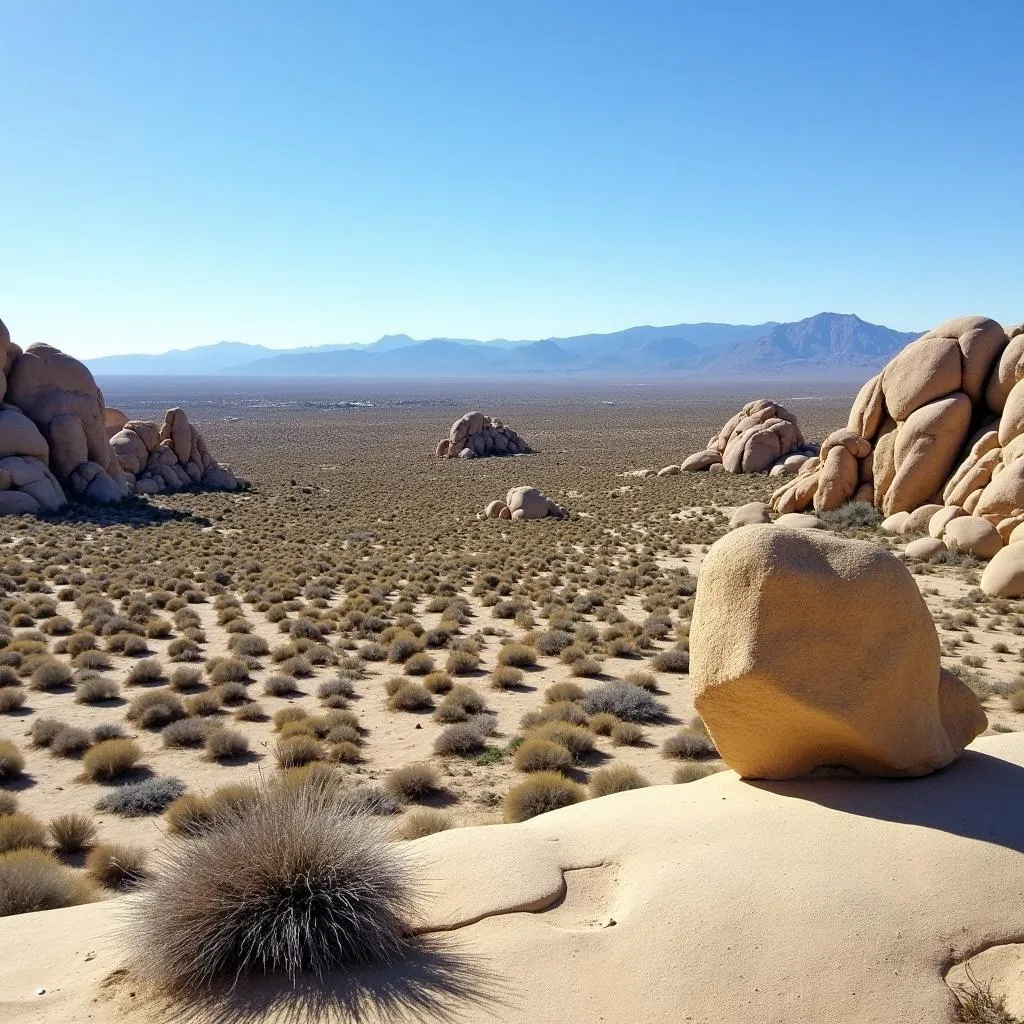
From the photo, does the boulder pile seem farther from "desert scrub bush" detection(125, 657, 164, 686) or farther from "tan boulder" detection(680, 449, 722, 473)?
"tan boulder" detection(680, 449, 722, 473)

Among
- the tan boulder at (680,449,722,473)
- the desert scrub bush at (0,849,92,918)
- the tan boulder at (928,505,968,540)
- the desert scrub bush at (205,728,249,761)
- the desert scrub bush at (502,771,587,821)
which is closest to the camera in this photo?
the desert scrub bush at (0,849,92,918)

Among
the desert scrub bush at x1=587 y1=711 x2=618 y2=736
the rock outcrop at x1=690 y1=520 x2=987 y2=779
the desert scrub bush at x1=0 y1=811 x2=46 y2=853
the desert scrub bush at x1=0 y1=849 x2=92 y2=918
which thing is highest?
the rock outcrop at x1=690 y1=520 x2=987 y2=779

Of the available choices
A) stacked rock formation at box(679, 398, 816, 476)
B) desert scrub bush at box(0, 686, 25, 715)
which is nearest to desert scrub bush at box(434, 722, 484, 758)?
desert scrub bush at box(0, 686, 25, 715)

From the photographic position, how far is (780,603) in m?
5.97

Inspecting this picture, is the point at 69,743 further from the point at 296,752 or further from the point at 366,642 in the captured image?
the point at 366,642

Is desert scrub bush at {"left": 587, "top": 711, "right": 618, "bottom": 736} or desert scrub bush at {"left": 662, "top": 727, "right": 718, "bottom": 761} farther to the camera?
desert scrub bush at {"left": 587, "top": 711, "right": 618, "bottom": 736}

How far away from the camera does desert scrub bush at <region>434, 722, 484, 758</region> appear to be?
9.81 meters

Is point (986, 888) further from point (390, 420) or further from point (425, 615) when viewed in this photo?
point (390, 420)

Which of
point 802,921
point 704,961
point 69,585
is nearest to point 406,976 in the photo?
point 704,961

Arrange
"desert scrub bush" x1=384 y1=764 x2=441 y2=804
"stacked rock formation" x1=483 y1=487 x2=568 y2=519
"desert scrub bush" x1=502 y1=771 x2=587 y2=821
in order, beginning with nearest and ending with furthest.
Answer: "desert scrub bush" x1=502 y1=771 x2=587 y2=821, "desert scrub bush" x1=384 y1=764 x2=441 y2=804, "stacked rock formation" x1=483 y1=487 x2=568 y2=519

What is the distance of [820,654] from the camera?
5941 millimetres

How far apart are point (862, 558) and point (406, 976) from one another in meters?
4.11

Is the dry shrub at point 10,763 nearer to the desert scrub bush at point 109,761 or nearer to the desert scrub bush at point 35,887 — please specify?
the desert scrub bush at point 109,761

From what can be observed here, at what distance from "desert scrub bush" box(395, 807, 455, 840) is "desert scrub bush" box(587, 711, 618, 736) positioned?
2.92 m
